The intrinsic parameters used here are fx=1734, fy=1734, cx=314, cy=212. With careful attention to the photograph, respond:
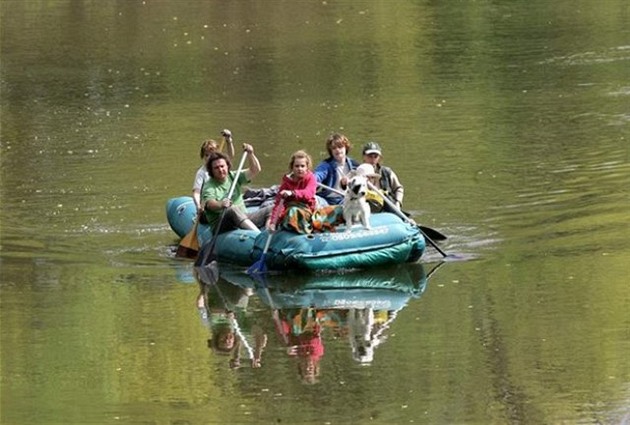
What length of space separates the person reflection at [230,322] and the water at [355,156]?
113mm

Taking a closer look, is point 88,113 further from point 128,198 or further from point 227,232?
point 227,232

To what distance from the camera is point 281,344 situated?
12.6 m

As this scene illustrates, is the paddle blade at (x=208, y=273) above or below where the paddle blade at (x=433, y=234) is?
above

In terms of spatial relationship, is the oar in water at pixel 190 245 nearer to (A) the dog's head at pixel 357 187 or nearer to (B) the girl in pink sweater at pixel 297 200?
(B) the girl in pink sweater at pixel 297 200

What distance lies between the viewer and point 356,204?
49.8ft

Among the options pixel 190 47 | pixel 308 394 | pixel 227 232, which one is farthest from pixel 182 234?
pixel 190 47

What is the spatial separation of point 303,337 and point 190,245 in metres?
3.87

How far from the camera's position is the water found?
440 inches

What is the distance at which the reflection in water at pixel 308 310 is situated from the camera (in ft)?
40.8

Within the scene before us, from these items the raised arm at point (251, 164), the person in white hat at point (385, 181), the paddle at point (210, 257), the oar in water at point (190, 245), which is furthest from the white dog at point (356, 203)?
the oar in water at point (190, 245)

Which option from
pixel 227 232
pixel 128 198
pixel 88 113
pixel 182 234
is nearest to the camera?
pixel 227 232

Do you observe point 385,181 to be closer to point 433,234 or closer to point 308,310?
point 433,234

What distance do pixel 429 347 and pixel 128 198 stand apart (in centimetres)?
838

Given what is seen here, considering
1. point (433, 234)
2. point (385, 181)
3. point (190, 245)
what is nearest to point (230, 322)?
point (190, 245)
